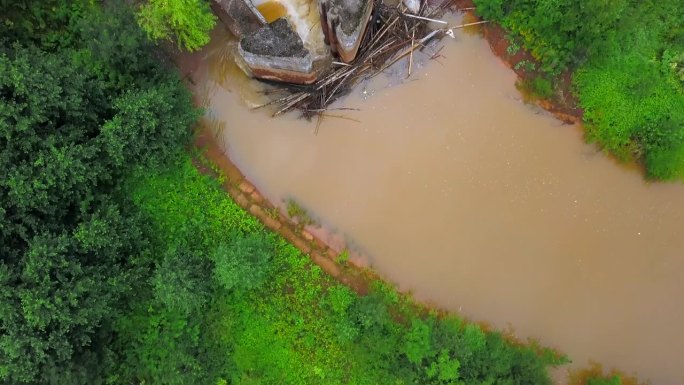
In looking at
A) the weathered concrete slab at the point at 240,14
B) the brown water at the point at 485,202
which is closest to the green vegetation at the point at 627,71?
the brown water at the point at 485,202

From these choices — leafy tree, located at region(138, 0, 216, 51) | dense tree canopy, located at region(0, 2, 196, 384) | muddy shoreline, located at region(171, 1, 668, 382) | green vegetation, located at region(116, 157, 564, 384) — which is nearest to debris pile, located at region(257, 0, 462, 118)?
muddy shoreline, located at region(171, 1, 668, 382)

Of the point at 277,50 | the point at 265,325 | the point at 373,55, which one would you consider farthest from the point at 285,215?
the point at 373,55

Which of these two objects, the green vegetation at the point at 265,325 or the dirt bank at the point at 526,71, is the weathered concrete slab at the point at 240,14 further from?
the dirt bank at the point at 526,71

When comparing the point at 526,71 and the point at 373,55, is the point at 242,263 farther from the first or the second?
the point at 526,71

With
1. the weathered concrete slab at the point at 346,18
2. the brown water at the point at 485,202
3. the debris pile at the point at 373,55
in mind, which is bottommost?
the brown water at the point at 485,202

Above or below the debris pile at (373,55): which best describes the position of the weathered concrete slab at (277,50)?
above

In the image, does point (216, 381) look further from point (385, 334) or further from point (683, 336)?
point (683, 336)

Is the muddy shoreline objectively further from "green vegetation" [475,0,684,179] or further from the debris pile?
the debris pile
